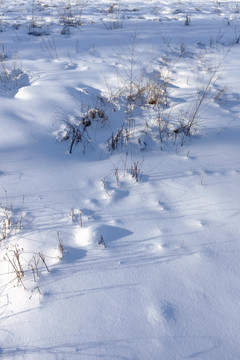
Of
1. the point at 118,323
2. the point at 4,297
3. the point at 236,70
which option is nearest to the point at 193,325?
the point at 118,323

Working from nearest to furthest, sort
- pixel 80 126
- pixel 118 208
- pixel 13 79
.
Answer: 1. pixel 118 208
2. pixel 80 126
3. pixel 13 79

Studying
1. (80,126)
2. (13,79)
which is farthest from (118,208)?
(13,79)

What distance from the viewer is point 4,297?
5.09ft

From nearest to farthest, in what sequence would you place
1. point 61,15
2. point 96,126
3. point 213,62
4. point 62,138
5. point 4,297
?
point 4,297 < point 62,138 < point 96,126 < point 213,62 < point 61,15

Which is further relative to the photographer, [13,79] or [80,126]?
[13,79]

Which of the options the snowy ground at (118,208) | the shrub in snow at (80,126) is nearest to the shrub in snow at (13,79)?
the snowy ground at (118,208)

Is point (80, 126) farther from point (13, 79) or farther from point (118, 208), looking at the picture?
point (13, 79)

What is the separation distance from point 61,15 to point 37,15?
552mm

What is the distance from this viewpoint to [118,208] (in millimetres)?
2084

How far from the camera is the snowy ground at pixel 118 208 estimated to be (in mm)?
1402

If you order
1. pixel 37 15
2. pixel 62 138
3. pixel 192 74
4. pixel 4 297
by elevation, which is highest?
pixel 37 15

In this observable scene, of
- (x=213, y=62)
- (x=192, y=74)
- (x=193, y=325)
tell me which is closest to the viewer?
(x=193, y=325)

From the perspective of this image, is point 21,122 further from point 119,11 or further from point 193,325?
point 119,11

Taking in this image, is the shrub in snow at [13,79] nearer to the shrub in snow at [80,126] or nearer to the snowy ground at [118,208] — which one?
the snowy ground at [118,208]
